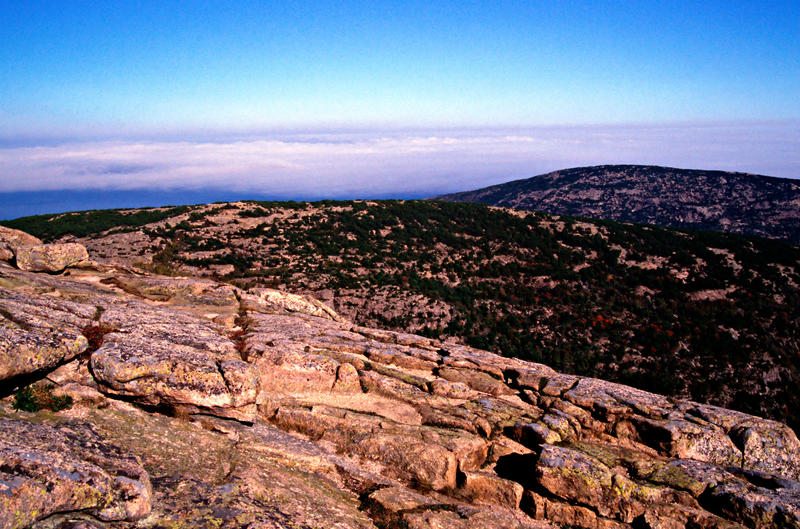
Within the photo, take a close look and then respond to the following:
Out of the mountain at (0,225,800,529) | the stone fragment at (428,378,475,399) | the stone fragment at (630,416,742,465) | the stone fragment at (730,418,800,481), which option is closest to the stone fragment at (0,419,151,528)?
the mountain at (0,225,800,529)

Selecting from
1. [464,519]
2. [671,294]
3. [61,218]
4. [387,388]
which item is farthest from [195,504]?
[61,218]

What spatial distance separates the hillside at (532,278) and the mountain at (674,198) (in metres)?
60.2

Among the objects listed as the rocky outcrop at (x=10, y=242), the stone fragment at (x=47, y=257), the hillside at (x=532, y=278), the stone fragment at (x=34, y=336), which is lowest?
the hillside at (x=532, y=278)

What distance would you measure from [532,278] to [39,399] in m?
45.6

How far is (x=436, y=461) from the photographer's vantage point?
10.9 m

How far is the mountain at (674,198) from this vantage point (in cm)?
10575

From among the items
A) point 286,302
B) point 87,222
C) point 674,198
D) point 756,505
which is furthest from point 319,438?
point 674,198

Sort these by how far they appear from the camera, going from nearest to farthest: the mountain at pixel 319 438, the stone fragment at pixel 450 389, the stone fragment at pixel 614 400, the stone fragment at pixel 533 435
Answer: the mountain at pixel 319 438
the stone fragment at pixel 533 435
the stone fragment at pixel 614 400
the stone fragment at pixel 450 389

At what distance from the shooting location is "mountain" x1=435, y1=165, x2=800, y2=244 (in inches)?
4163

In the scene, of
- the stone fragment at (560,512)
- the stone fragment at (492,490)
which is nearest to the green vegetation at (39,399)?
the stone fragment at (492,490)

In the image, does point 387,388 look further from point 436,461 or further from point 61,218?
point 61,218

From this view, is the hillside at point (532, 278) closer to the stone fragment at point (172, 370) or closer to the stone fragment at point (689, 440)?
the stone fragment at point (172, 370)

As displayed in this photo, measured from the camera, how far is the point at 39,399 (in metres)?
A: 8.96

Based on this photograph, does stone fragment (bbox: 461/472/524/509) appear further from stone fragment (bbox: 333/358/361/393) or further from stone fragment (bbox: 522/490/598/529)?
stone fragment (bbox: 333/358/361/393)
